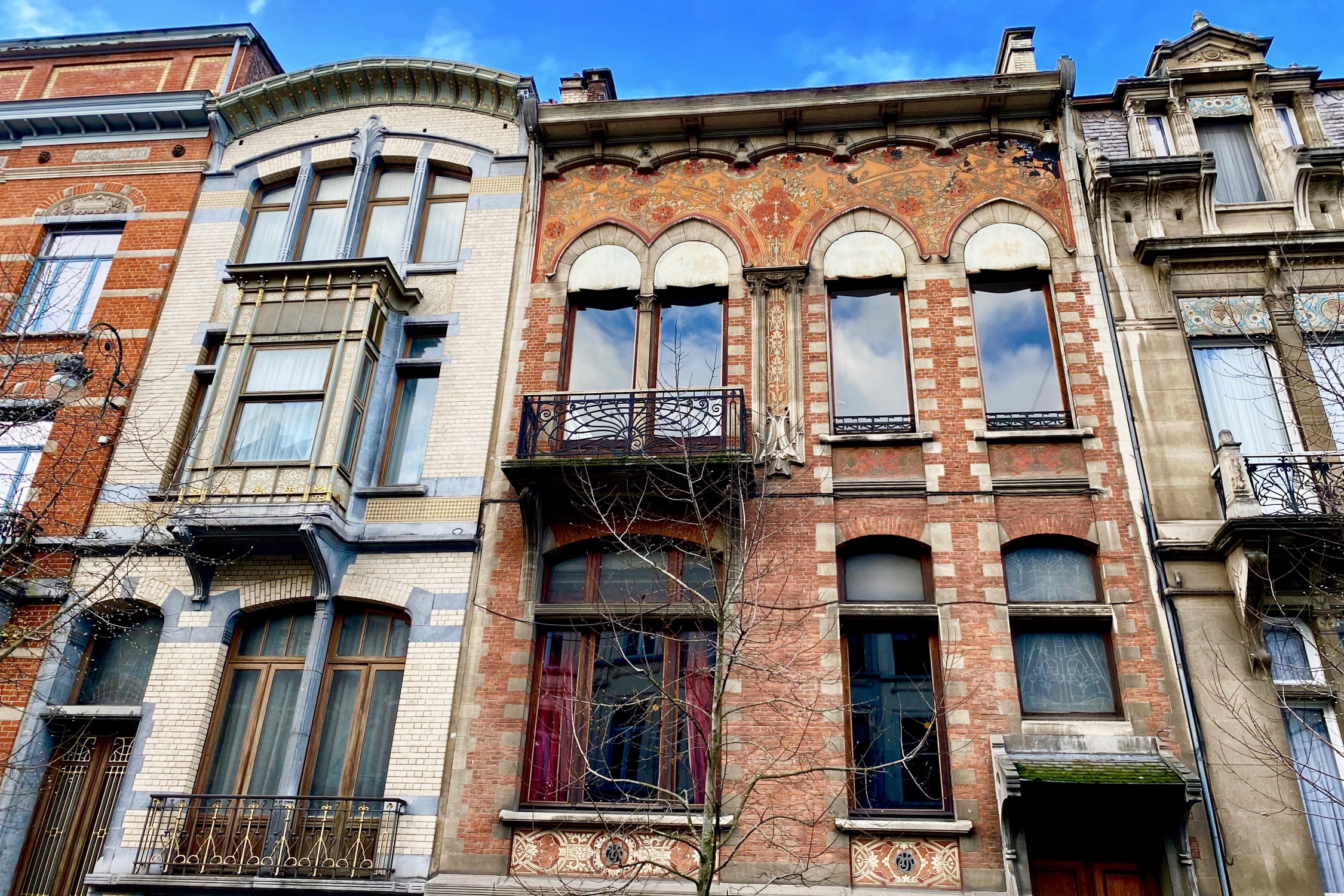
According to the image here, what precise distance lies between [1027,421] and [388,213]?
1075 centimetres

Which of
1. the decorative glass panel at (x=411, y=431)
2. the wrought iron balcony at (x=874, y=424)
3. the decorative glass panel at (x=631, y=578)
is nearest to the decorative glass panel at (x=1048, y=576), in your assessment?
the wrought iron balcony at (x=874, y=424)

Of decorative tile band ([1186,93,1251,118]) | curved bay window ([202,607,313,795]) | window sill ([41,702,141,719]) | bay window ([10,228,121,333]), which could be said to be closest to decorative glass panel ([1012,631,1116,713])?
decorative tile band ([1186,93,1251,118])

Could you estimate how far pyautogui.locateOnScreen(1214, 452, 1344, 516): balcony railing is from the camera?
1088 cm

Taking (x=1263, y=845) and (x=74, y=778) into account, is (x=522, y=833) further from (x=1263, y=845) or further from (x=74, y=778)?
(x=1263, y=845)

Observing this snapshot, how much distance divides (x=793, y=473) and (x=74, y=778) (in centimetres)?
1028

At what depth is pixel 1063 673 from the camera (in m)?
11.4

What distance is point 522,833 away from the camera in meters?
11.0

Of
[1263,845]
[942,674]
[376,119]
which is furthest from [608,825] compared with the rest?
[376,119]

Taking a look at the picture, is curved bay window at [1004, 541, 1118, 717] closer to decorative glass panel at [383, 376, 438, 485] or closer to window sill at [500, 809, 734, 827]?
window sill at [500, 809, 734, 827]

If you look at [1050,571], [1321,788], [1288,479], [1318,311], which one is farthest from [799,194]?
[1321,788]

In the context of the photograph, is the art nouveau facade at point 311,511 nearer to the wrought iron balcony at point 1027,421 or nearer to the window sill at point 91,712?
the window sill at point 91,712

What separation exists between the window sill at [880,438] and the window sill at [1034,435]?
647mm

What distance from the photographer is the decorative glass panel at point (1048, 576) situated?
38.6 ft

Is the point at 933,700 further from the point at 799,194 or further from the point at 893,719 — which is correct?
the point at 799,194
